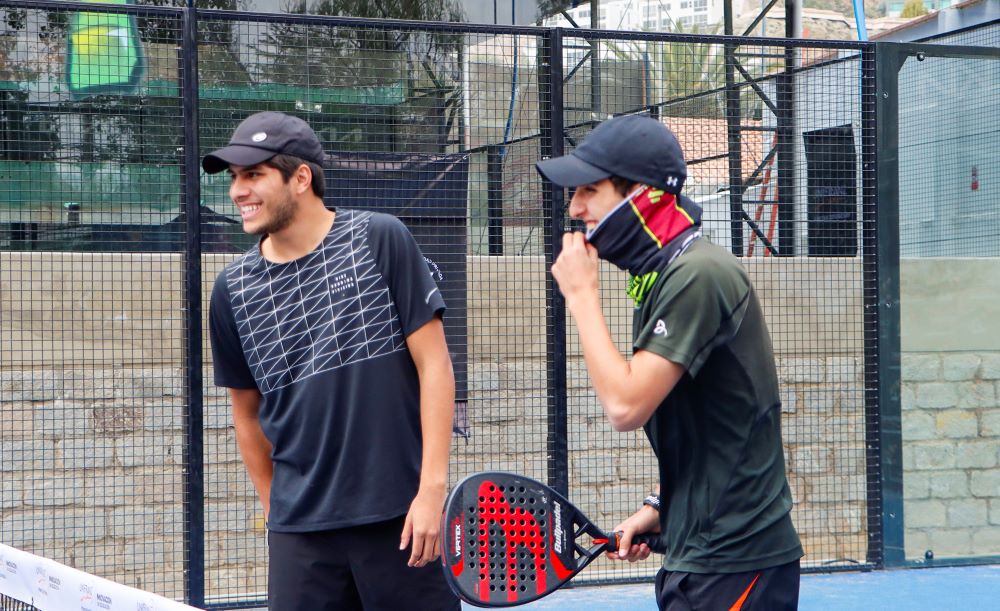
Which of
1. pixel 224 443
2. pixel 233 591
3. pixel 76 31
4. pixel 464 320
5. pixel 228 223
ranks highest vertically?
pixel 76 31

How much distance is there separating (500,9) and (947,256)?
13.1ft

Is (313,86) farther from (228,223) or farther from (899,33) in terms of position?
(899,33)

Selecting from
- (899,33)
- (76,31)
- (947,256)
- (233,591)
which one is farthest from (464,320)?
(899,33)

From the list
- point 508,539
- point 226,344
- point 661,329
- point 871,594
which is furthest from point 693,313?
point 871,594

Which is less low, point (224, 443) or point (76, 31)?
point (76, 31)

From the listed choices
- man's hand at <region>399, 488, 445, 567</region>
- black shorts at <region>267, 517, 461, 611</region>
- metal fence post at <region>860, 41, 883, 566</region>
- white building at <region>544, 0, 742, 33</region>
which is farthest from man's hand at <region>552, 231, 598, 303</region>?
white building at <region>544, 0, 742, 33</region>

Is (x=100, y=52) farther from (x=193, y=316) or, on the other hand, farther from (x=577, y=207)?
(x=577, y=207)

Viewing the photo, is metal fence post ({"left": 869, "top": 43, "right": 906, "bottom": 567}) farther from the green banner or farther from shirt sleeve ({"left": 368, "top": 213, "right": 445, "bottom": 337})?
the green banner

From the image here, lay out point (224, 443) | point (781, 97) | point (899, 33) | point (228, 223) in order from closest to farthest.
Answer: point (228, 223)
point (224, 443)
point (781, 97)
point (899, 33)

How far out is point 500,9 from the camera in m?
→ 9.02

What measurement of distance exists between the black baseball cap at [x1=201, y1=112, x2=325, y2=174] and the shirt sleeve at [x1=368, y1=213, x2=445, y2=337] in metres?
0.30

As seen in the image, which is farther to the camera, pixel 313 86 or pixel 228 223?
pixel 313 86

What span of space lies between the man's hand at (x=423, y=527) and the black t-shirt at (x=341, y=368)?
10 centimetres

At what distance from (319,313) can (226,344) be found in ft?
1.17
